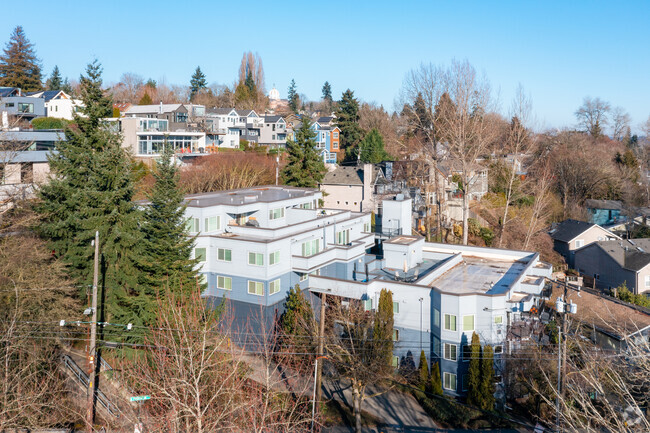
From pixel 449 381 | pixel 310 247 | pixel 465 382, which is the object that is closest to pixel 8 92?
pixel 310 247

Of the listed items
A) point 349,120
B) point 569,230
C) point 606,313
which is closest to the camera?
point 606,313

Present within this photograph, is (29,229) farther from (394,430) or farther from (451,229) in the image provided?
(451,229)

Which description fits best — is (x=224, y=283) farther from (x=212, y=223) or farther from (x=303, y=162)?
(x=303, y=162)

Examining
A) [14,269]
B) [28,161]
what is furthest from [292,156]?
[14,269]

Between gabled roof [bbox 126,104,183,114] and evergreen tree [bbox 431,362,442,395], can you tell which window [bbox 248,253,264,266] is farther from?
gabled roof [bbox 126,104,183,114]

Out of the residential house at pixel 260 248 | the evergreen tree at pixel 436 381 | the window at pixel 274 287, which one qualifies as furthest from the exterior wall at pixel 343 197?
the evergreen tree at pixel 436 381
